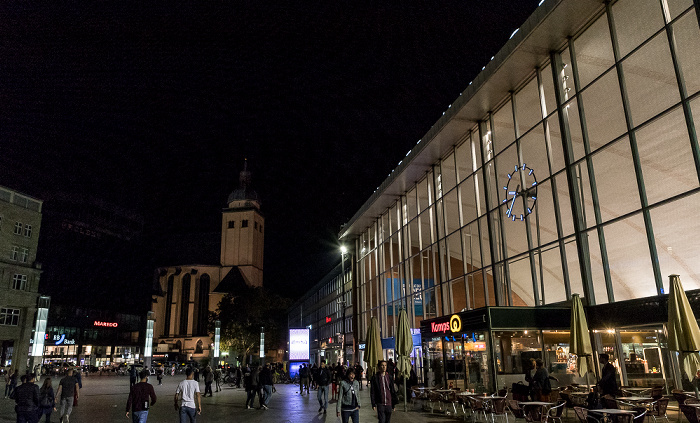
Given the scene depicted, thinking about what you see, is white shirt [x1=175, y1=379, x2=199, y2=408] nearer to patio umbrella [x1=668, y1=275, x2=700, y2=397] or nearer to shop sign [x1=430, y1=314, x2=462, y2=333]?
patio umbrella [x1=668, y1=275, x2=700, y2=397]

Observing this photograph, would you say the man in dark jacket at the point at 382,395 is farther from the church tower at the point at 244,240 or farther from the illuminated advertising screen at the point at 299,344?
the church tower at the point at 244,240

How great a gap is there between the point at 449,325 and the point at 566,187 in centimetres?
643

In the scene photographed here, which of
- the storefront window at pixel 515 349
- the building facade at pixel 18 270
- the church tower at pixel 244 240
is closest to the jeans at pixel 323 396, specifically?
the storefront window at pixel 515 349

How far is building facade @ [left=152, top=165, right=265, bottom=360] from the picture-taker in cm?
9219

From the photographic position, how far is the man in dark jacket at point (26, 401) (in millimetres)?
10820

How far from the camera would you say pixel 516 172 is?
18969mm

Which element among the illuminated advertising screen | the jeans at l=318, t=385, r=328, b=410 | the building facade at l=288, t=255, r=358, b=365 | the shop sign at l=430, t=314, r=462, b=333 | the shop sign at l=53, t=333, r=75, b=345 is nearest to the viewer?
the jeans at l=318, t=385, r=328, b=410

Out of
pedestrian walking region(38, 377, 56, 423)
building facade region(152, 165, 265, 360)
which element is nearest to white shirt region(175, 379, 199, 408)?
pedestrian walking region(38, 377, 56, 423)

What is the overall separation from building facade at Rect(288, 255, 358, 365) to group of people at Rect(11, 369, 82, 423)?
27.2m

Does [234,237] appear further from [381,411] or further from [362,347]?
[381,411]

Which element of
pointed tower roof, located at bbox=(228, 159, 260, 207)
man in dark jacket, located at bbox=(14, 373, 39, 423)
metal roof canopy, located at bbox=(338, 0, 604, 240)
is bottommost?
man in dark jacket, located at bbox=(14, 373, 39, 423)

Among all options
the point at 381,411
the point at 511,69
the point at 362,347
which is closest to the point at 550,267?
the point at 511,69

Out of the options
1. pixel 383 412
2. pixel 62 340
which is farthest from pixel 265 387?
pixel 62 340

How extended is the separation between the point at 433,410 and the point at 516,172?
361 inches
